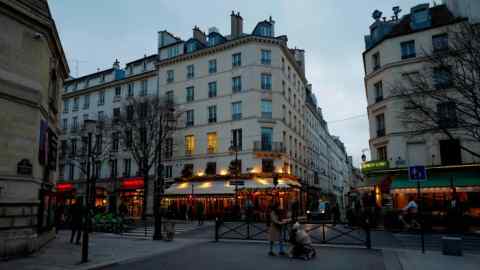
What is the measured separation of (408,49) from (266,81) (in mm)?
11679

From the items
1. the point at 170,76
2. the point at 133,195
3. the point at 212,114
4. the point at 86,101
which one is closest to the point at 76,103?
the point at 86,101

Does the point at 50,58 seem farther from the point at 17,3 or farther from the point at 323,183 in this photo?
the point at 323,183

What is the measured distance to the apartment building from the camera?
73.3 feet

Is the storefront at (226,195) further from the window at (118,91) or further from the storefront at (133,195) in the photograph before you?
the window at (118,91)

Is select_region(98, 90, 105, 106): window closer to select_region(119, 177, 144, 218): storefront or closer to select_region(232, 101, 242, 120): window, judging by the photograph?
select_region(119, 177, 144, 218): storefront

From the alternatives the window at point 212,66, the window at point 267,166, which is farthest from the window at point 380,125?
the window at point 212,66

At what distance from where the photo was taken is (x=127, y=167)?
35.8 metres

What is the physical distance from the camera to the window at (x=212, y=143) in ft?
103

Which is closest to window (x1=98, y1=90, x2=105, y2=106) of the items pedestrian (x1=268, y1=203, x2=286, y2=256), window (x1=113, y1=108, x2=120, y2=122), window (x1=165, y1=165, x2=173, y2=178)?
window (x1=113, y1=108, x2=120, y2=122)

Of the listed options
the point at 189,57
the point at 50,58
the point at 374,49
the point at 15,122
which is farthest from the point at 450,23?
the point at 15,122

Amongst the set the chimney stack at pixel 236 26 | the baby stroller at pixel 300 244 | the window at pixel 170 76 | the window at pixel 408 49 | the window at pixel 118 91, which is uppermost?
the chimney stack at pixel 236 26

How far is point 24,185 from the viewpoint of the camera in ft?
34.9

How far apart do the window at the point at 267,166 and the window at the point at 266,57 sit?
29.1 ft

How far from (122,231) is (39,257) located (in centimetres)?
888
